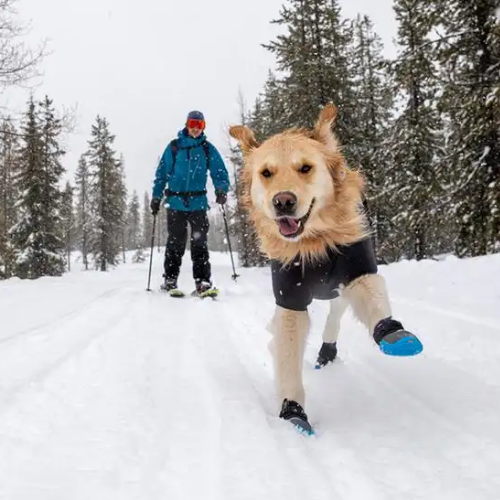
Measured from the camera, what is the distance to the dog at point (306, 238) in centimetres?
227

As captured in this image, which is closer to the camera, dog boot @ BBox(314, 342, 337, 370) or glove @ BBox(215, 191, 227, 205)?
dog boot @ BBox(314, 342, 337, 370)

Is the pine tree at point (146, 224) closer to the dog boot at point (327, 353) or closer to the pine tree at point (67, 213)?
the pine tree at point (67, 213)

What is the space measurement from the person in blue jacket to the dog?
160 inches

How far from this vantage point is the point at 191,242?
7.01 metres

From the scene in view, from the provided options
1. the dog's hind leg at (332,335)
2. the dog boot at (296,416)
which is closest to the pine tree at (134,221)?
the dog's hind leg at (332,335)

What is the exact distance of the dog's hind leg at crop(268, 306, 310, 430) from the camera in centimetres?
201

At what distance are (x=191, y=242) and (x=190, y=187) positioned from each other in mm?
926

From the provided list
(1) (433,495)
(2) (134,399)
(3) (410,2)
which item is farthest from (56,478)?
(3) (410,2)

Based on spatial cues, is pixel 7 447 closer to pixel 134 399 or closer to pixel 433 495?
pixel 134 399

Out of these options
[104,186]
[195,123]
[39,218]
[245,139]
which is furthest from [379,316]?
[104,186]

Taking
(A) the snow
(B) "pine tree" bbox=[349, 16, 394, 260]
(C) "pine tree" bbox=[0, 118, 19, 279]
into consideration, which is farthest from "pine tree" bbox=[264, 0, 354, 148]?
(A) the snow

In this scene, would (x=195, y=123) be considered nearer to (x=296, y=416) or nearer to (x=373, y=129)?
(x=296, y=416)

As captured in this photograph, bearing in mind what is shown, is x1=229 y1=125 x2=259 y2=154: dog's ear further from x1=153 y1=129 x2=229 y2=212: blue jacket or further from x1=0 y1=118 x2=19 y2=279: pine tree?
x1=0 y1=118 x2=19 y2=279: pine tree

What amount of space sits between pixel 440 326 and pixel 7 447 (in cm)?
356
